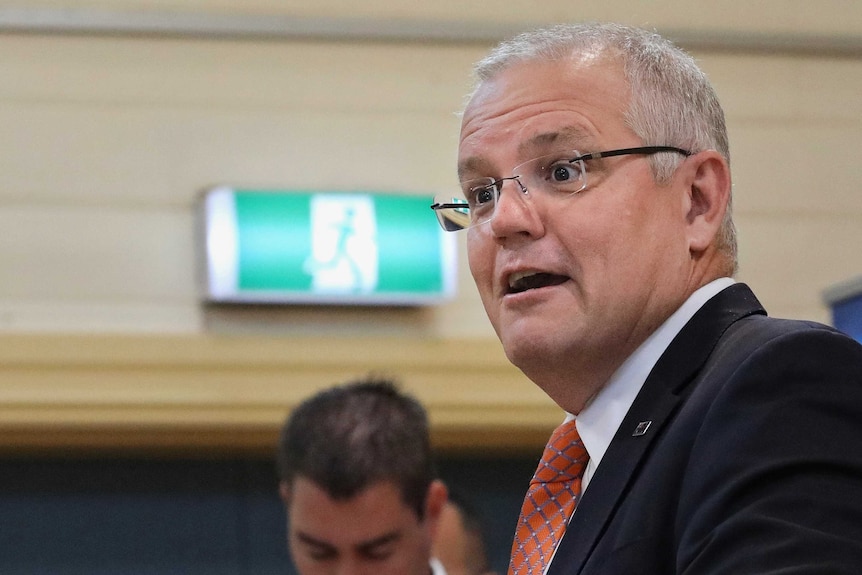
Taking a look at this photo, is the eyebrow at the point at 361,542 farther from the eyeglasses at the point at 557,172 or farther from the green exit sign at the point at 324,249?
the green exit sign at the point at 324,249

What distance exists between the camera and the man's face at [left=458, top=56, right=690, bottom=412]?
4.70ft

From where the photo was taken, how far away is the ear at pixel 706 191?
59.2 inches

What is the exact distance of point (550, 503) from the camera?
1.46 m

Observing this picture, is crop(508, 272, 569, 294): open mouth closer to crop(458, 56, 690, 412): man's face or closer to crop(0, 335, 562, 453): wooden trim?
crop(458, 56, 690, 412): man's face

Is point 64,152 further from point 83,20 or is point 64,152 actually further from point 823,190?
point 823,190

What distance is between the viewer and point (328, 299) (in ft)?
12.9

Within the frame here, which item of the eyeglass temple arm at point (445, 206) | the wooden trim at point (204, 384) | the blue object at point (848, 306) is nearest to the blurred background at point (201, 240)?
the wooden trim at point (204, 384)

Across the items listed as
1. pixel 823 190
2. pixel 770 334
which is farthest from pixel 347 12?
pixel 770 334

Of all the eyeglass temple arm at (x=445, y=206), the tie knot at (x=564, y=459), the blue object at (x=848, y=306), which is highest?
the eyeglass temple arm at (x=445, y=206)

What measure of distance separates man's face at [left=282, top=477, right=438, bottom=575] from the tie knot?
1.06 metres

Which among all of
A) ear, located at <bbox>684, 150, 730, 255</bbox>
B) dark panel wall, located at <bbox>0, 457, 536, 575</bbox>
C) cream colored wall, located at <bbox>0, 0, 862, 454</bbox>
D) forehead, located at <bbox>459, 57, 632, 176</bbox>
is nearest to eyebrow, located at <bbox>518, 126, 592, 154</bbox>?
forehead, located at <bbox>459, 57, 632, 176</bbox>

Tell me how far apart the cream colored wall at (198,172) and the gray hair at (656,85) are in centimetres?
251

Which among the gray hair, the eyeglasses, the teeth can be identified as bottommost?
the teeth

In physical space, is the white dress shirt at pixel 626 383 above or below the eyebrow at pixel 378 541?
above
